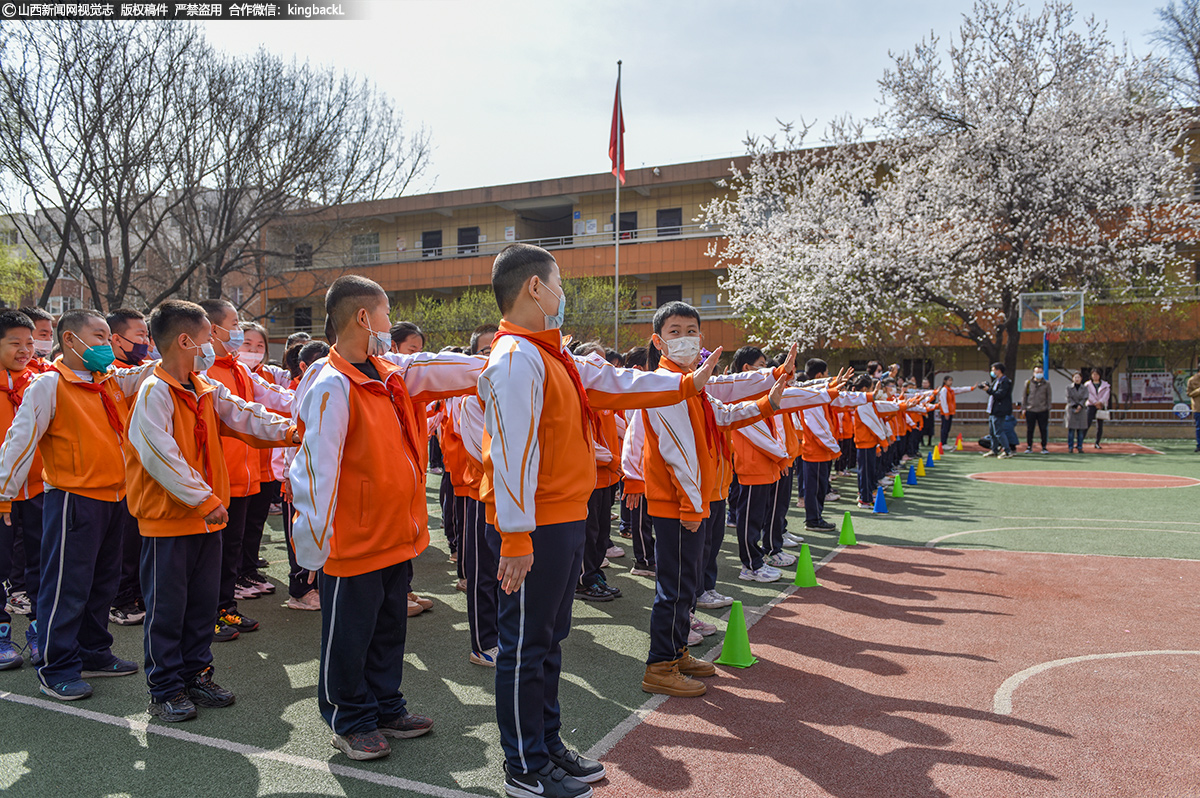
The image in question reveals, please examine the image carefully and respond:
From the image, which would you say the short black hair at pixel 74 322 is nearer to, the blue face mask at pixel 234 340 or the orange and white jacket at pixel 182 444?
the blue face mask at pixel 234 340

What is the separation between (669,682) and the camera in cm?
442

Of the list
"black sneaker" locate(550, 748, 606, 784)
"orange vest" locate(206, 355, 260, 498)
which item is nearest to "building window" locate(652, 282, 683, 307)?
"orange vest" locate(206, 355, 260, 498)

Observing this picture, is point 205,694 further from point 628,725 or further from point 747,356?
point 747,356

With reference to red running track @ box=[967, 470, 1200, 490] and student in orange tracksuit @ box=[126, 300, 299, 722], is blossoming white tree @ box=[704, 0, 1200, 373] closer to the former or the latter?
red running track @ box=[967, 470, 1200, 490]

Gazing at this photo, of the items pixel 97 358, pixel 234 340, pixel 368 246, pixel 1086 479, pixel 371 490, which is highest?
pixel 368 246

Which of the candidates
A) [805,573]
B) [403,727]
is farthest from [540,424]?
[805,573]

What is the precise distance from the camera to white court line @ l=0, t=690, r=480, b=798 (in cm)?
333

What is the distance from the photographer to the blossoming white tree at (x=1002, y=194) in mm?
22969

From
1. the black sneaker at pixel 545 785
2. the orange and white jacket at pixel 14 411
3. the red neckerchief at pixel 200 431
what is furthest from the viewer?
the orange and white jacket at pixel 14 411

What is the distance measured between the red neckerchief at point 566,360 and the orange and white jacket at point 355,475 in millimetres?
658

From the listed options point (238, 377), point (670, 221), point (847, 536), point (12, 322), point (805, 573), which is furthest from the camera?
point (670, 221)

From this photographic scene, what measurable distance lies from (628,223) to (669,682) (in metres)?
34.8

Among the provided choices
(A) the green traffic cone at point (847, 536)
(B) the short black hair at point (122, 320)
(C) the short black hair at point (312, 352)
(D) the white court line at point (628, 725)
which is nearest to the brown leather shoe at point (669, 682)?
(D) the white court line at point (628, 725)

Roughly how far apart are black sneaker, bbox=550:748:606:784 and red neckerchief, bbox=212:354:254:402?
11.9 feet
